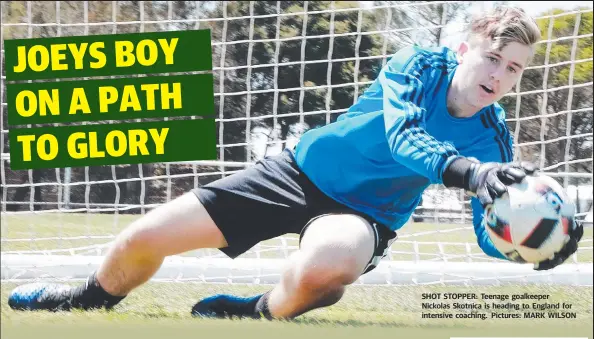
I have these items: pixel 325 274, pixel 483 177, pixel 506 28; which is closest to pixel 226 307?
pixel 325 274

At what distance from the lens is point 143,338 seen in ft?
6.42

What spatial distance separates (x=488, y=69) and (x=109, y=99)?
1.80 meters

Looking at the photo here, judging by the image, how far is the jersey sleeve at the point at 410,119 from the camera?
188 cm

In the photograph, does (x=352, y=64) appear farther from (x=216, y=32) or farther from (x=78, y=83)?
(x=216, y=32)

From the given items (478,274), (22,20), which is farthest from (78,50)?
(22,20)

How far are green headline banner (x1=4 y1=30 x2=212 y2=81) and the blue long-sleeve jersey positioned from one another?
1.17 metres

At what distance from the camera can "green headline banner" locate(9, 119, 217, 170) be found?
335cm

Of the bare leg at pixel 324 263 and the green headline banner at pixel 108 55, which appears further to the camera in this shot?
the green headline banner at pixel 108 55

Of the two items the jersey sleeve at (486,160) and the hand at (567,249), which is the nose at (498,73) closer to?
the jersey sleeve at (486,160)

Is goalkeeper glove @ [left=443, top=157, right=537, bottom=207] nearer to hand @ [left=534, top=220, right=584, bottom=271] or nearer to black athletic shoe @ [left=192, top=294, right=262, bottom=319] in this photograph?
hand @ [left=534, top=220, right=584, bottom=271]

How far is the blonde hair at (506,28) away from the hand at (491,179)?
0.35 m

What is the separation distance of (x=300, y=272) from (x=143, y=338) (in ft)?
1.37

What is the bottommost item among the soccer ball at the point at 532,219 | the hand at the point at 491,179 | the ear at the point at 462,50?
the soccer ball at the point at 532,219

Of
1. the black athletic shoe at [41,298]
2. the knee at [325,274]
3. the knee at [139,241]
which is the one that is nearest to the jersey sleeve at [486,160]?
the knee at [325,274]
